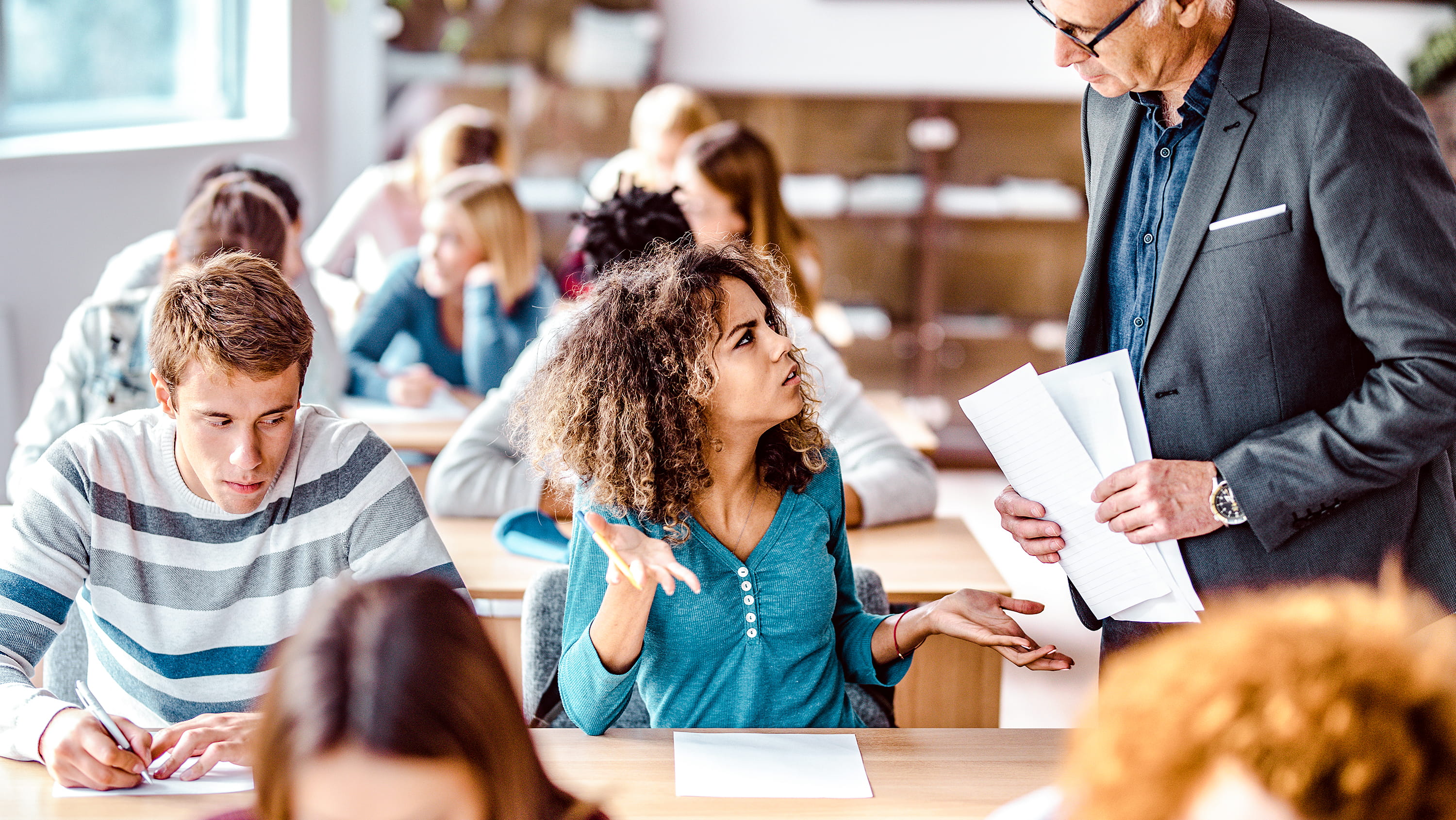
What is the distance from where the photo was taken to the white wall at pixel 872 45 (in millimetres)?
5855

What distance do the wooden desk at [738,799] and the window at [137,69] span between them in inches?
116

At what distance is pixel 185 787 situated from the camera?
1.33 m

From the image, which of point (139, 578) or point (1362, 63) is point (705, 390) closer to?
point (139, 578)

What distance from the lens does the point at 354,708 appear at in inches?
32.5

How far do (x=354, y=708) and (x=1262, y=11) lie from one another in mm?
1321

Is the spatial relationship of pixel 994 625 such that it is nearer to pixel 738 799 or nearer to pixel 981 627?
pixel 981 627

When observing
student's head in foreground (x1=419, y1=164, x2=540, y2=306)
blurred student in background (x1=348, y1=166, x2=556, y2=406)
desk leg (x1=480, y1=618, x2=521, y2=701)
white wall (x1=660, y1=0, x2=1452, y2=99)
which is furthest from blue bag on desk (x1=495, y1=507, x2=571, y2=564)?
white wall (x1=660, y1=0, x2=1452, y2=99)

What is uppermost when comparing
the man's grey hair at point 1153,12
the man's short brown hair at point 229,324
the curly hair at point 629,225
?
the man's grey hair at point 1153,12

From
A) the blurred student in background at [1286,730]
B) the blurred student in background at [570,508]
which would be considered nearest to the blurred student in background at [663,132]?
the blurred student in background at [570,508]

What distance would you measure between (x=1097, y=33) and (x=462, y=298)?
284 centimetres

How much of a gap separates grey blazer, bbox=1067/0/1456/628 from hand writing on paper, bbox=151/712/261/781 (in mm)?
1147

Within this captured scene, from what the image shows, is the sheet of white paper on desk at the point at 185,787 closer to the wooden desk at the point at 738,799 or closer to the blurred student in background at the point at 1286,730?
the wooden desk at the point at 738,799

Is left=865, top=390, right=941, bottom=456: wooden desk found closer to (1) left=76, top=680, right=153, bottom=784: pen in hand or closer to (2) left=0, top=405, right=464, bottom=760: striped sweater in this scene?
(2) left=0, top=405, right=464, bottom=760: striped sweater

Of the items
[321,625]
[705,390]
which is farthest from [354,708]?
[705,390]
